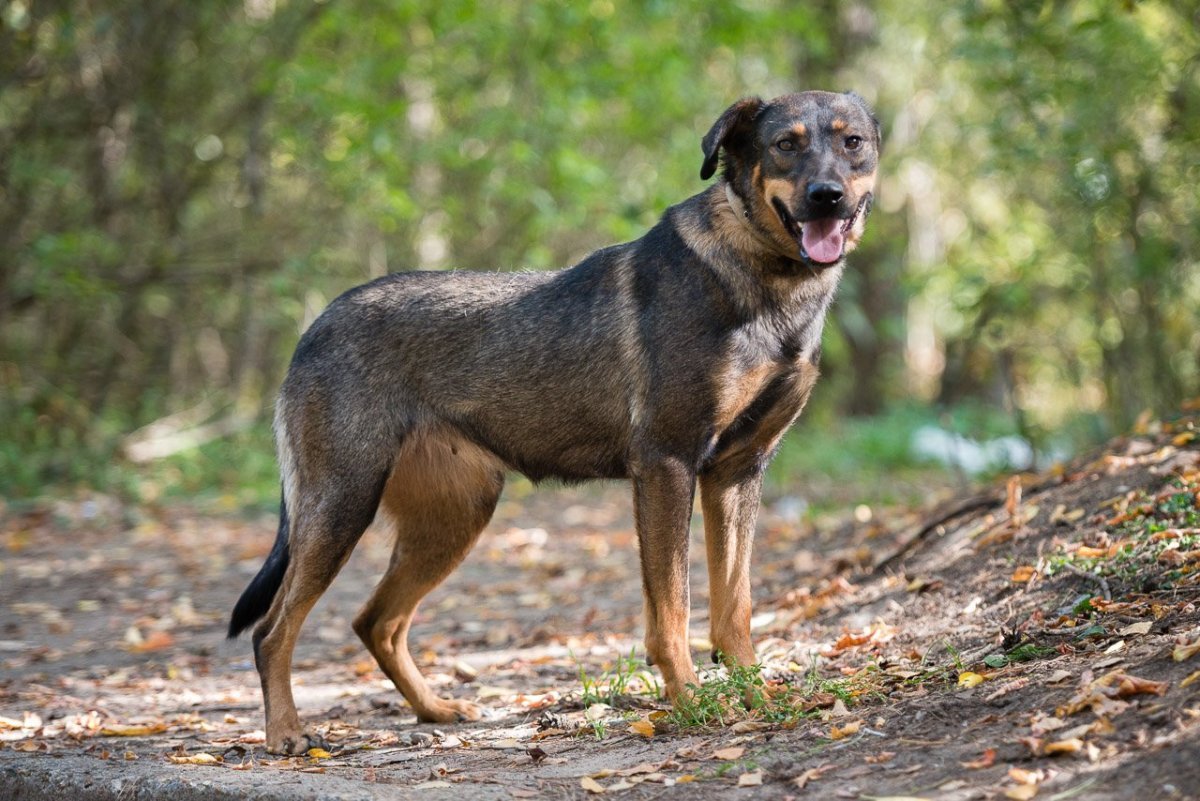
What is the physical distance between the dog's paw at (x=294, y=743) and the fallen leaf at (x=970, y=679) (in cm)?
236

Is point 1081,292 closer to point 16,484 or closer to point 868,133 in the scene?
point 868,133

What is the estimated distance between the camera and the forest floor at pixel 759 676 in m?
3.45

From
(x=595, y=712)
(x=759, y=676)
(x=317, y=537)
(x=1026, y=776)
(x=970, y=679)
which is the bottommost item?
(x=595, y=712)

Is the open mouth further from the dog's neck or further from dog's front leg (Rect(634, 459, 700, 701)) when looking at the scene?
dog's front leg (Rect(634, 459, 700, 701))

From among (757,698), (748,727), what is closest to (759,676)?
(757,698)

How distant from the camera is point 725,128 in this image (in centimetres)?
466

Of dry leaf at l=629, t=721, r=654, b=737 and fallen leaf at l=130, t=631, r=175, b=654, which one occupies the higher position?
dry leaf at l=629, t=721, r=654, b=737

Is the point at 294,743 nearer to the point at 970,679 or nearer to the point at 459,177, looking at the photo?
the point at 970,679

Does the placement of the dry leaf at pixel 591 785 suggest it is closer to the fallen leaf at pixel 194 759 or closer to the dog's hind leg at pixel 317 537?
the fallen leaf at pixel 194 759

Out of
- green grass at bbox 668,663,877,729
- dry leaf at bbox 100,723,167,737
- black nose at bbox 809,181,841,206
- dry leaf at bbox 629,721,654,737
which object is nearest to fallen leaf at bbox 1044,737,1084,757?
green grass at bbox 668,663,877,729

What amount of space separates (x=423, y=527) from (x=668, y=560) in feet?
4.43

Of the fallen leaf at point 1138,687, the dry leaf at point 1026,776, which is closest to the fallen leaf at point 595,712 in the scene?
the dry leaf at point 1026,776

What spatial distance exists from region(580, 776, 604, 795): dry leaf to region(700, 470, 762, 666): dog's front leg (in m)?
1.28

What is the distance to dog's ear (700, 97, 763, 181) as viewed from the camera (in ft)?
15.2
